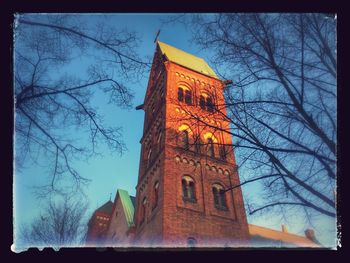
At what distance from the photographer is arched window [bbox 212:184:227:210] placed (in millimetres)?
17547

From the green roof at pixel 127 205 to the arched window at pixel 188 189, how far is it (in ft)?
15.1

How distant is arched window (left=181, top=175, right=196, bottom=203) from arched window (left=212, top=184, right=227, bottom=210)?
114 centimetres

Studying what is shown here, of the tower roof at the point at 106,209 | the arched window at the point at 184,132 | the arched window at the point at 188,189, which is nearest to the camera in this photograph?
the arched window at the point at 184,132

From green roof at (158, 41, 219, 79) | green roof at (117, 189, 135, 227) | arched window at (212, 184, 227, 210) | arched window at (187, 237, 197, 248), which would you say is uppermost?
green roof at (158, 41, 219, 79)

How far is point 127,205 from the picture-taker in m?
24.0

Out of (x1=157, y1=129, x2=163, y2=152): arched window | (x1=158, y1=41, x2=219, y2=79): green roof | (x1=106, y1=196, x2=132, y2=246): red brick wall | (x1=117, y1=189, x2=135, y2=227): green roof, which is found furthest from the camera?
(x1=158, y1=41, x2=219, y2=79): green roof

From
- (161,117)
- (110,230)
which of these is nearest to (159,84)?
(161,117)

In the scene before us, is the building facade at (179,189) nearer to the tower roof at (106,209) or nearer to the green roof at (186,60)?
the green roof at (186,60)

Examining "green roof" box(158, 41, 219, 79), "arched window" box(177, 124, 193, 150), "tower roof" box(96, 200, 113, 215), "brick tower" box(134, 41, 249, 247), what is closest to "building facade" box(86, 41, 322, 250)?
"brick tower" box(134, 41, 249, 247)

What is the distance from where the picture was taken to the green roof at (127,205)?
21.6 m

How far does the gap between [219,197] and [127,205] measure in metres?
8.09

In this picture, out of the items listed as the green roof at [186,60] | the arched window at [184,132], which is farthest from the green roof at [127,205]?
the green roof at [186,60]

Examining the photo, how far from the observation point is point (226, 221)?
16797 mm

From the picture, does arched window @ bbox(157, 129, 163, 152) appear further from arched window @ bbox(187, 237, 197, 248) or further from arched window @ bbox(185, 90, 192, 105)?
arched window @ bbox(187, 237, 197, 248)
